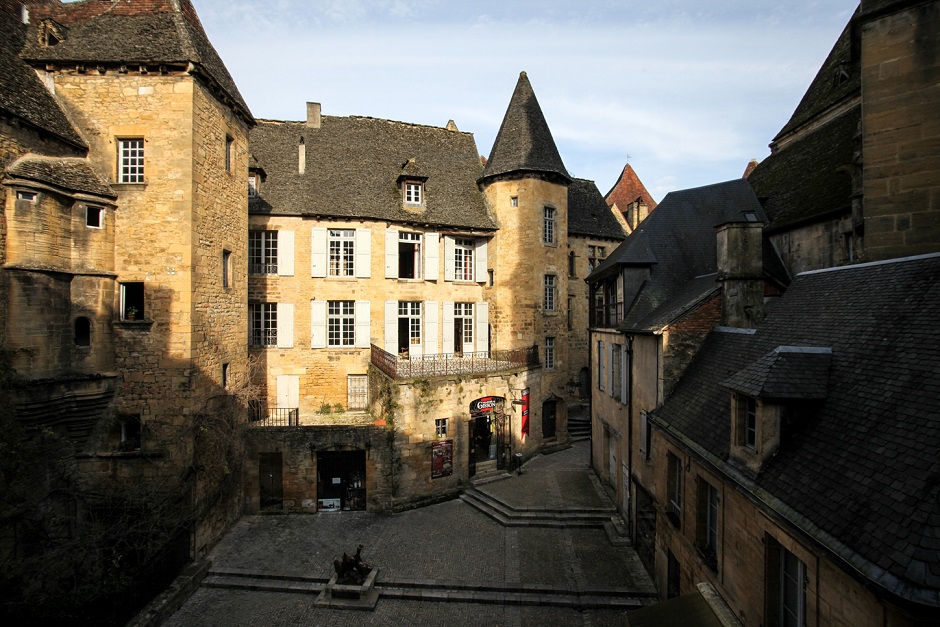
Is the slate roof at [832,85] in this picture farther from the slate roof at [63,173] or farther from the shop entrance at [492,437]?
the slate roof at [63,173]

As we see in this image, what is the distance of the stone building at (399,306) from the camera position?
50.1 feet

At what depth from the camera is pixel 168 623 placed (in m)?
9.91

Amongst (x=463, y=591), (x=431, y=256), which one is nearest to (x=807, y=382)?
(x=463, y=591)

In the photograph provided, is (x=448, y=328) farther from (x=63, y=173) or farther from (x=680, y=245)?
(x=63, y=173)

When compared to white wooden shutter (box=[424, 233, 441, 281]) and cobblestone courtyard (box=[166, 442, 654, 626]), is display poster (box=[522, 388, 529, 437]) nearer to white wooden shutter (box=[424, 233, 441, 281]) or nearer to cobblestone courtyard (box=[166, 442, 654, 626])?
cobblestone courtyard (box=[166, 442, 654, 626])

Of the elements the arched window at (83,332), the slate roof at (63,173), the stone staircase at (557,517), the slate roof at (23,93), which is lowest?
the stone staircase at (557,517)

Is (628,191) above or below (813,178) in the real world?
above

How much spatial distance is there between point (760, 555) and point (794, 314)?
4.30 meters

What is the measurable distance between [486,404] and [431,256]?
6.95m

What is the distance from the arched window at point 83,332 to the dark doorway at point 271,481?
616cm

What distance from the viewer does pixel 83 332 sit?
1109 cm

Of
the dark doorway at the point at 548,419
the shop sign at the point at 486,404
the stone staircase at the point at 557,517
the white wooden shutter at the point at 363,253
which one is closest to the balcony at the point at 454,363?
the shop sign at the point at 486,404

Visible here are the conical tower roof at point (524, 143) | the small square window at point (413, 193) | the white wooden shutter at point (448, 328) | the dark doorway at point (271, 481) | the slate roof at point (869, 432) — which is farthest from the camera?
the conical tower roof at point (524, 143)

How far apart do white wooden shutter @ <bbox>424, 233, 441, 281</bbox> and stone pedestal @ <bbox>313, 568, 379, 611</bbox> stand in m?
12.1
